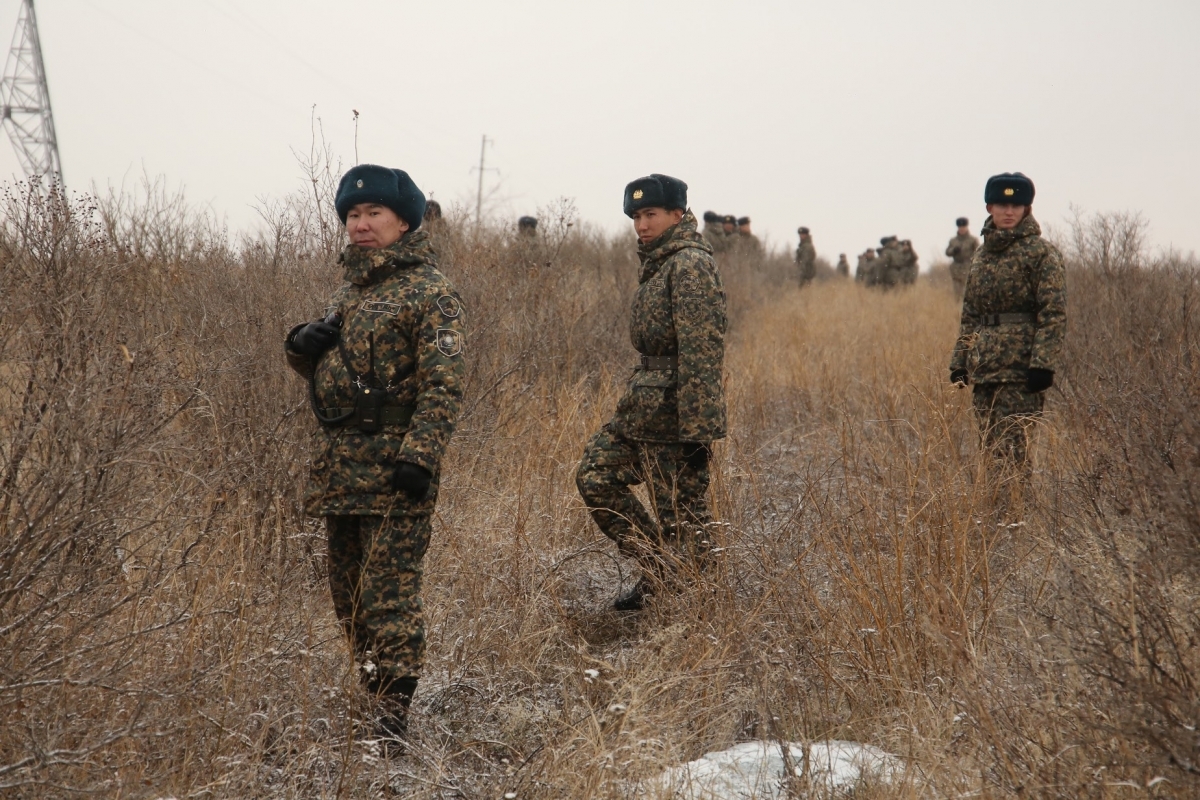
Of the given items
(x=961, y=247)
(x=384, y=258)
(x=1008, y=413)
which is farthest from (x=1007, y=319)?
(x=961, y=247)

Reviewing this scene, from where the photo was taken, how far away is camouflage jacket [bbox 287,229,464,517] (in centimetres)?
333

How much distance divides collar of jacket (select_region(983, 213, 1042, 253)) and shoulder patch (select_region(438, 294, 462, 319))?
12.2 ft

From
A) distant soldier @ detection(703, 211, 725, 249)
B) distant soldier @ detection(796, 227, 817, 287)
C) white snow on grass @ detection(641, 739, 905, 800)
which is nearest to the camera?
white snow on grass @ detection(641, 739, 905, 800)

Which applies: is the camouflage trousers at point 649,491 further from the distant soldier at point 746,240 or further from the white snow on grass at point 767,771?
the distant soldier at point 746,240

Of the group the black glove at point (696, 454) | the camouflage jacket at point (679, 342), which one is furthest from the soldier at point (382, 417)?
the black glove at point (696, 454)

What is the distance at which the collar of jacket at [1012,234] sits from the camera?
6020mm

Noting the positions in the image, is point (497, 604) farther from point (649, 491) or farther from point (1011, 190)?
point (1011, 190)

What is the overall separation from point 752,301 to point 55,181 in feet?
54.6

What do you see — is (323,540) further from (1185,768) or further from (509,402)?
(1185,768)

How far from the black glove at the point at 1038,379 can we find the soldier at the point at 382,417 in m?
3.59

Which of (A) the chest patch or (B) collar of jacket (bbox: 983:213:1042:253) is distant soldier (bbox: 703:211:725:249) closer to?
(B) collar of jacket (bbox: 983:213:1042:253)

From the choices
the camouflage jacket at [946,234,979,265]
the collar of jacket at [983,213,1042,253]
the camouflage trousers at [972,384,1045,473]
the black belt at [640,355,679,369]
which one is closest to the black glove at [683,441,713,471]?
the black belt at [640,355,679,369]

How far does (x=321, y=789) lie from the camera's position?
113 inches

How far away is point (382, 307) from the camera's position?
11.3 feet
